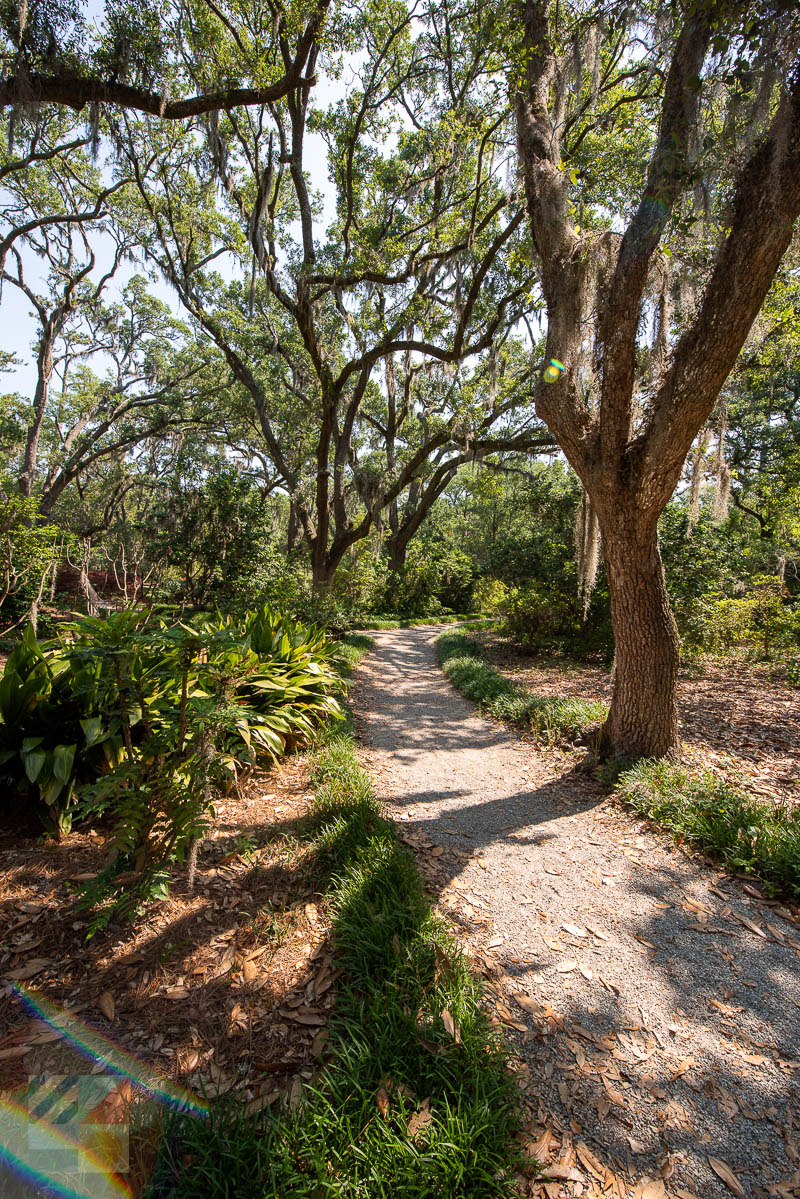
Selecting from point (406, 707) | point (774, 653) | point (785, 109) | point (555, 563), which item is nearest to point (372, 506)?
point (555, 563)

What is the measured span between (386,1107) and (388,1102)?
22mm

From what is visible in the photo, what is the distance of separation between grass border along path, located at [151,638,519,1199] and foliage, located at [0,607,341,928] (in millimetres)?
842

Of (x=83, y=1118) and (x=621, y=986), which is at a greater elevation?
(x=83, y=1118)

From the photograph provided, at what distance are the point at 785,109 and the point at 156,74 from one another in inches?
270

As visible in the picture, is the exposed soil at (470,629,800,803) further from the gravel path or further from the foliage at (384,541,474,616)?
the foliage at (384,541,474,616)

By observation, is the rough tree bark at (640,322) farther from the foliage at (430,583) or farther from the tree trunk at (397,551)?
the foliage at (430,583)

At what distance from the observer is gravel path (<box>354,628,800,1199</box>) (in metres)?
1.45

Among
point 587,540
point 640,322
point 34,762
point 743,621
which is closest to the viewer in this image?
point 34,762

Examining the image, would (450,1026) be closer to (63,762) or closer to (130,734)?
(130,734)

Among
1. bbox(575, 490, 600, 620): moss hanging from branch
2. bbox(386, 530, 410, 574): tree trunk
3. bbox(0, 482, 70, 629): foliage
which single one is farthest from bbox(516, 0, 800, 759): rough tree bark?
bbox(386, 530, 410, 574): tree trunk

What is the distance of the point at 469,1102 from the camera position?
1468mm

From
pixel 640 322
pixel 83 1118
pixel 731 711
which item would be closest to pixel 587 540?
pixel 640 322

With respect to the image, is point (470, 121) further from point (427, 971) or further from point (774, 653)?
point (427, 971)

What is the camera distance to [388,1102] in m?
1.45
